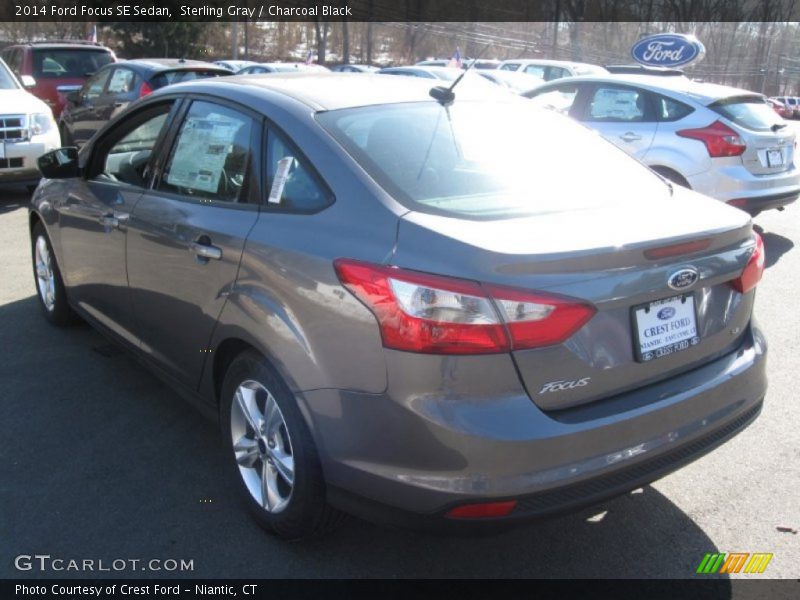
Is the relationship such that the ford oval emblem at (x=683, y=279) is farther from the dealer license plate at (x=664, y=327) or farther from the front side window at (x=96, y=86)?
the front side window at (x=96, y=86)

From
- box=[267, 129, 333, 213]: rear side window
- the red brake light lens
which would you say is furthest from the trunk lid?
box=[267, 129, 333, 213]: rear side window

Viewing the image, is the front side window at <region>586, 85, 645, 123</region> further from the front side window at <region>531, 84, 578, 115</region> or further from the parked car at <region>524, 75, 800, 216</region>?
the front side window at <region>531, 84, 578, 115</region>

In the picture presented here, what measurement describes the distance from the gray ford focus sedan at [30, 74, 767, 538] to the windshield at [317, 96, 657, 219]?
12 mm

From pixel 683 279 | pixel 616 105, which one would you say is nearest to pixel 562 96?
pixel 616 105

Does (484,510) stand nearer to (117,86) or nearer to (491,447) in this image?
(491,447)

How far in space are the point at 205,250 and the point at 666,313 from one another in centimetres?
177

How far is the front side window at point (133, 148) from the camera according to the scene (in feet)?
13.1

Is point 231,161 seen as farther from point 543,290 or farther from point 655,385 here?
point 655,385

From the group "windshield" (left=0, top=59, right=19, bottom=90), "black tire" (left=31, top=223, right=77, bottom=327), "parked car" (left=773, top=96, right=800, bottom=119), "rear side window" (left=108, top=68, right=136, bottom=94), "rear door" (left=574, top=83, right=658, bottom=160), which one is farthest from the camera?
"parked car" (left=773, top=96, right=800, bottom=119)

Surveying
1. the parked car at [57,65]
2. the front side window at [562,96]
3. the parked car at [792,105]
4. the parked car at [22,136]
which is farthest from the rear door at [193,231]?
the parked car at [792,105]

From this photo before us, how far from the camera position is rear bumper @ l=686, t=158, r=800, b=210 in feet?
24.4

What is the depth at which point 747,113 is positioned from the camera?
775 centimetres

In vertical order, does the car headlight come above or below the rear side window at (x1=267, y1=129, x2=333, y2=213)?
below

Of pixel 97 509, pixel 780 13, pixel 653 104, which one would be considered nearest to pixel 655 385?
pixel 97 509
